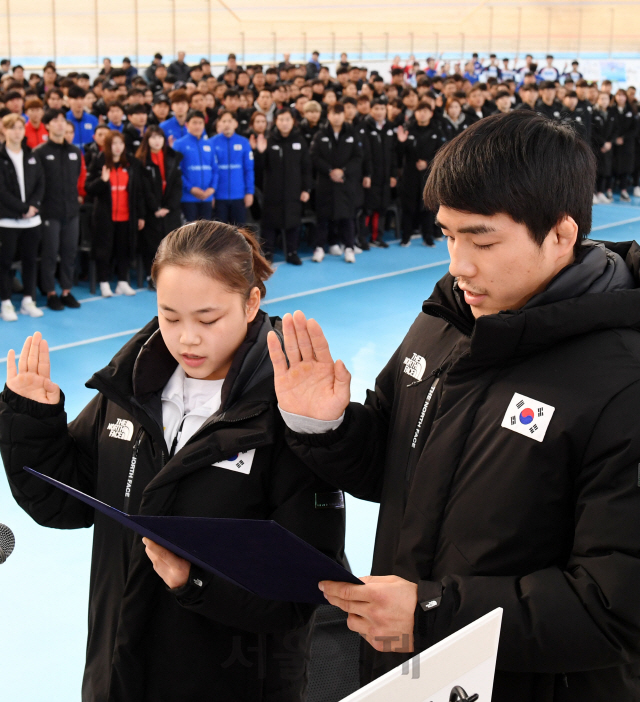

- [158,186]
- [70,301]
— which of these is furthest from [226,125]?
A: [70,301]

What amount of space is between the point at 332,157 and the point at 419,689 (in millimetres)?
9896

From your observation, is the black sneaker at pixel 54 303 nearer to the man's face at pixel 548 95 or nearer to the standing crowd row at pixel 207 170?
the standing crowd row at pixel 207 170

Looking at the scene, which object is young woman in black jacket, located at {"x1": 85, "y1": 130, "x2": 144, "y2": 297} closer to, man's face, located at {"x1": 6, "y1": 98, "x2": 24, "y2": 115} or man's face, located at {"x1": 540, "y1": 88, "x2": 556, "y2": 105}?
man's face, located at {"x1": 6, "y1": 98, "x2": 24, "y2": 115}

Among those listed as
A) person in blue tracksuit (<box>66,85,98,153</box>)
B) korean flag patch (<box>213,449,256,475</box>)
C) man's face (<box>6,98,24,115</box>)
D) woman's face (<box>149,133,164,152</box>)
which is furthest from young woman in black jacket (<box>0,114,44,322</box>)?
korean flag patch (<box>213,449,256,475</box>)

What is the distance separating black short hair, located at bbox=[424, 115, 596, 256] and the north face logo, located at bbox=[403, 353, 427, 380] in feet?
1.21

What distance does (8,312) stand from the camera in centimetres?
768

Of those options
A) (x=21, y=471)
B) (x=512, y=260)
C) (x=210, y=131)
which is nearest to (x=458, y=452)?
(x=512, y=260)

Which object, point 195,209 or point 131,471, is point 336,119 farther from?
point 131,471

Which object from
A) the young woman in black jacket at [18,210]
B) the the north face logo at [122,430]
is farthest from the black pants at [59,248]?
the the north face logo at [122,430]

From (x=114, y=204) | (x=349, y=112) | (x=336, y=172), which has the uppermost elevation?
(x=349, y=112)

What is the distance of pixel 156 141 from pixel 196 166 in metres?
0.69

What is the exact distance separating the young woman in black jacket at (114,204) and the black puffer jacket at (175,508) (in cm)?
662

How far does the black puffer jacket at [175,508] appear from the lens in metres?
1.82

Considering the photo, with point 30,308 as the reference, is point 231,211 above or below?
above
